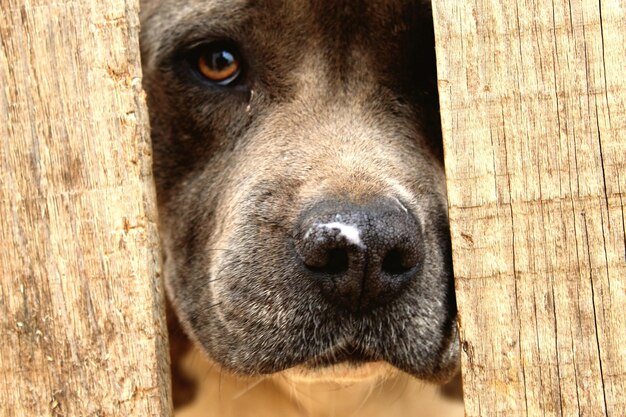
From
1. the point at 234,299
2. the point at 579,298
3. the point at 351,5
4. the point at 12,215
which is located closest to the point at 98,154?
the point at 12,215

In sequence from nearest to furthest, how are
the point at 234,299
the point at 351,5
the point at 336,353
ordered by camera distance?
the point at 336,353
the point at 234,299
the point at 351,5

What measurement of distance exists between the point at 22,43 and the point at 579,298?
54.9 inches

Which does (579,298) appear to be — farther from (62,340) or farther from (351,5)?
(351,5)

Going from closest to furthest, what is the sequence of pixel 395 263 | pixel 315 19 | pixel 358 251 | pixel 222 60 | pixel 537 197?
pixel 537 197
pixel 358 251
pixel 395 263
pixel 315 19
pixel 222 60

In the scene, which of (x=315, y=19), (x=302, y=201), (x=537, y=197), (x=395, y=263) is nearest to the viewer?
(x=537, y=197)

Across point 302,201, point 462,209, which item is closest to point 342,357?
point 302,201

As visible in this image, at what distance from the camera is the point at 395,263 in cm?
245

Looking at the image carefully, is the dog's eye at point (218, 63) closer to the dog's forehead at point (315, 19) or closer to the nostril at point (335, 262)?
the dog's forehead at point (315, 19)

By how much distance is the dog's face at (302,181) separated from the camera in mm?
2434

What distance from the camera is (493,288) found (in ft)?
6.37

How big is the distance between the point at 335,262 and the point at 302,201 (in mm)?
266

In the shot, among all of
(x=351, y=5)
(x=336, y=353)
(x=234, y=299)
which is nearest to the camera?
(x=336, y=353)

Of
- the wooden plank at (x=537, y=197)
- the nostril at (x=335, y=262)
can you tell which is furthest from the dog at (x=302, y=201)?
the wooden plank at (x=537, y=197)

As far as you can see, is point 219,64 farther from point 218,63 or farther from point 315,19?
point 315,19
